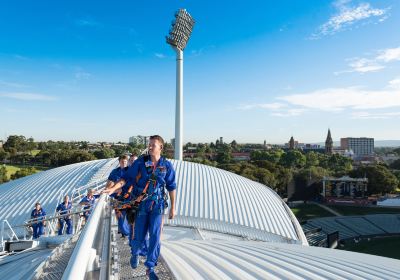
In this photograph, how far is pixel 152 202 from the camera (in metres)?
4.31

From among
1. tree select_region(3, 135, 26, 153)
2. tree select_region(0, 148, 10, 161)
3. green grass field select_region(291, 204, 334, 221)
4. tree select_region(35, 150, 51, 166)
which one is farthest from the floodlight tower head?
tree select_region(3, 135, 26, 153)

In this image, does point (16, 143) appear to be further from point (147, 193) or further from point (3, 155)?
point (147, 193)

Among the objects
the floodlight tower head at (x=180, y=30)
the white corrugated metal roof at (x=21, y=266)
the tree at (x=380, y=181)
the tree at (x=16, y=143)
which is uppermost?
the floodlight tower head at (x=180, y=30)

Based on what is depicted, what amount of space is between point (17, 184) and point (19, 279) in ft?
62.3

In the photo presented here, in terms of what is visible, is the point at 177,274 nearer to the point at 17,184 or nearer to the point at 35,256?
the point at 35,256

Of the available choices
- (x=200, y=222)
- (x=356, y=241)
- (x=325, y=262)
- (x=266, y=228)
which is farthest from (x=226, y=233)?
(x=356, y=241)

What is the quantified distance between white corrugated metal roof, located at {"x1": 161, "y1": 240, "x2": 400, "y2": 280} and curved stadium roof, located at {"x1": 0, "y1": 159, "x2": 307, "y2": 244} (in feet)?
29.1

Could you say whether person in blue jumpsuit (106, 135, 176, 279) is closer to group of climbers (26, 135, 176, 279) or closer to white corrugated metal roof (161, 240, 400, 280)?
group of climbers (26, 135, 176, 279)

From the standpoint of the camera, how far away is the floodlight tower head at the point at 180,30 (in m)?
45.9

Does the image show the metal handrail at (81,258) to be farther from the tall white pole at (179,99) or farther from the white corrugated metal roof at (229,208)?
the tall white pole at (179,99)

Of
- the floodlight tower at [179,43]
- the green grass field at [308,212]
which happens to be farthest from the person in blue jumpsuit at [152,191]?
the green grass field at [308,212]

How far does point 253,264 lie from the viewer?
548 cm

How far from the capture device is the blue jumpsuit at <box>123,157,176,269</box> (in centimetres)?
423

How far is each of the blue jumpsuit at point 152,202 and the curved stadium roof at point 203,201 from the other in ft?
35.5
